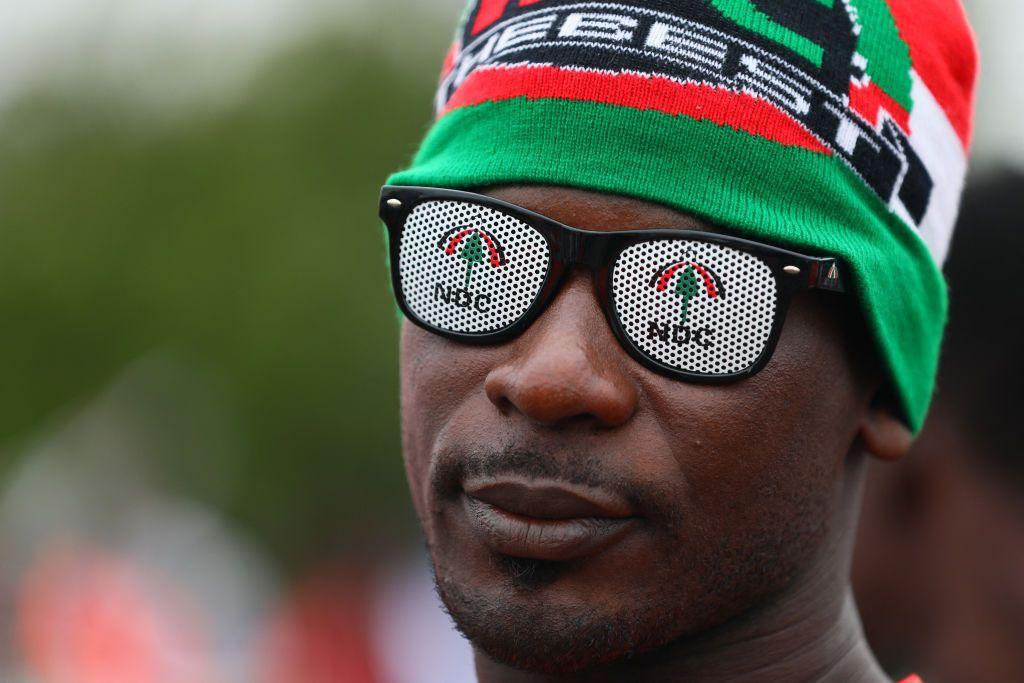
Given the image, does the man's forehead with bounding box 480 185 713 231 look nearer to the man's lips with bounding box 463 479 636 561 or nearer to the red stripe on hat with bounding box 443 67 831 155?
the red stripe on hat with bounding box 443 67 831 155

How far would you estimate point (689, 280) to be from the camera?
234cm

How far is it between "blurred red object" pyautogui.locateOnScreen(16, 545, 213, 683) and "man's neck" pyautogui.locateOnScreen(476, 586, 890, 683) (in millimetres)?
6571

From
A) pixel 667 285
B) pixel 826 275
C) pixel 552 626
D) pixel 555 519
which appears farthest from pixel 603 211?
pixel 552 626

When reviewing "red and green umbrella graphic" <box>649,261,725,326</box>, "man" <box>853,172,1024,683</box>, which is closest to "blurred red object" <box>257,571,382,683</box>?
"man" <box>853,172,1024,683</box>

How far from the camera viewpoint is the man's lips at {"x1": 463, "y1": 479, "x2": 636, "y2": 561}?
2.31 metres

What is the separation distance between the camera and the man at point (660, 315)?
2342 mm

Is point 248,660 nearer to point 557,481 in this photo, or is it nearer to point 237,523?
point 237,523

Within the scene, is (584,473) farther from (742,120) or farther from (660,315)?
(742,120)

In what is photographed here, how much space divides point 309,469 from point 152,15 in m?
4.98

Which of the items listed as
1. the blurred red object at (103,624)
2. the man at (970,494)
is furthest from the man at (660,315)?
the blurred red object at (103,624)

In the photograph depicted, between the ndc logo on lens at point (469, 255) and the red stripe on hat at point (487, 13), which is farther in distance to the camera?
the red stripe on hat at point (487, 13)

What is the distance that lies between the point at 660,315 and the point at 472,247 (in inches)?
15.6

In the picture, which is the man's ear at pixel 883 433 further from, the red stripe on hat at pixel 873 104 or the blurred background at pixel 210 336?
the blurred background at pixel 210 336

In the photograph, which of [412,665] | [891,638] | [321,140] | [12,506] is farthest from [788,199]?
[321,140]
